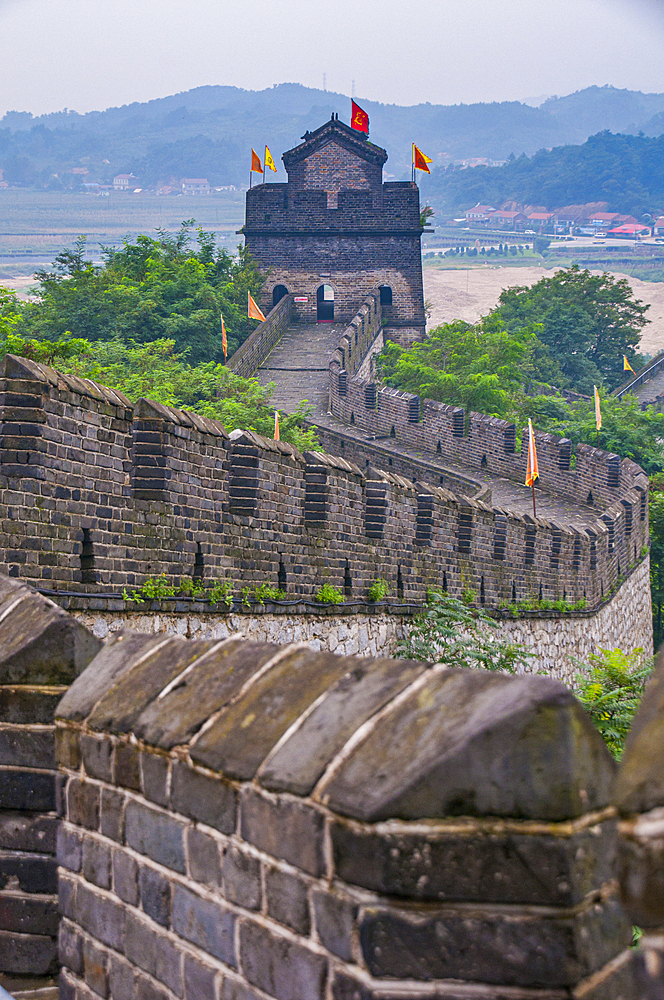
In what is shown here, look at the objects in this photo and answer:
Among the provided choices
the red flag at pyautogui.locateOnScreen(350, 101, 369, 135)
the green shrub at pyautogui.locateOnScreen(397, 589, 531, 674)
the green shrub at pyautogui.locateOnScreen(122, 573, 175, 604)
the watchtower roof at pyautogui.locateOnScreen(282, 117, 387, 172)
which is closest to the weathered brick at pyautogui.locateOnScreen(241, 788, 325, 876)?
the green shrub at pyautogui.locateOnScreen(122, 573, 175, 604)

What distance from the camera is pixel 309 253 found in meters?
47.8

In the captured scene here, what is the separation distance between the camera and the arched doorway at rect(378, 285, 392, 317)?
48062mm

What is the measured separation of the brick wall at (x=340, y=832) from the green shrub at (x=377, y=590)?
799 centimetres

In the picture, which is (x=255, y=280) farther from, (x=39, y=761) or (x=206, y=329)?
(x=39, y=761)

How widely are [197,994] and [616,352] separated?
62.4 meters

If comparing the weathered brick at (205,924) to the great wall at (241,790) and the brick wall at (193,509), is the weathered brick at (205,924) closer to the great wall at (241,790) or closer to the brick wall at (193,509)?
the great wall at (241,790)

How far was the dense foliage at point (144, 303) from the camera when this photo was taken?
3581 centimetres

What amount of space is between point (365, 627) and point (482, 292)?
16348 cm

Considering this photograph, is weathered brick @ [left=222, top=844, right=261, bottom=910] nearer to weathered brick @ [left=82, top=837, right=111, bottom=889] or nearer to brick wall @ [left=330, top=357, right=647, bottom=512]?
weathered brick @ [left=82, top=837, right=111, bottom=889]

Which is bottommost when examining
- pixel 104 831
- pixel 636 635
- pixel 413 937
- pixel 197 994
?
pixel 636 635

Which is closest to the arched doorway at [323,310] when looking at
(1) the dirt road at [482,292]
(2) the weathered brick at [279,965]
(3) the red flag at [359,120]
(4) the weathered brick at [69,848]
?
(3) the red flag at [359,120]

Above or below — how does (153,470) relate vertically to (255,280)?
below

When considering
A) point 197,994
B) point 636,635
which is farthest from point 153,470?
point 636,635

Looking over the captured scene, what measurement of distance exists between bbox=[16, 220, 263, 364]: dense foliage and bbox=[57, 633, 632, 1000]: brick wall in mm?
31088
